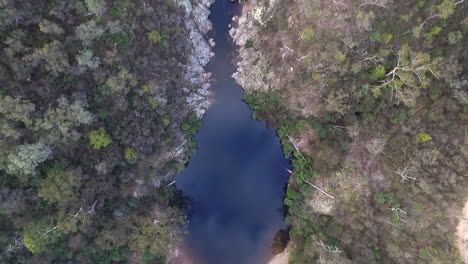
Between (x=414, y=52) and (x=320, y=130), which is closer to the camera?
(x=414, y=52)

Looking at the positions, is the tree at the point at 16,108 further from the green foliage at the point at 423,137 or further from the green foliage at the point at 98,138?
the green foliage at the point at 423,137

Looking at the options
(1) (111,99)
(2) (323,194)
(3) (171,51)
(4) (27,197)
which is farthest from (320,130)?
(4) (27,197)

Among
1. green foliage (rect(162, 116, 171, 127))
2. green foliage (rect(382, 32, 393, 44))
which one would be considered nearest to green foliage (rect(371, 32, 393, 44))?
green foliage (rect(382, 32, 393, 44))

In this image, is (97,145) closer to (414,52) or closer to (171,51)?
(171,51)

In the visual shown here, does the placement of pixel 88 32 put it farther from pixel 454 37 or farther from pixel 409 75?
pixel 454 37

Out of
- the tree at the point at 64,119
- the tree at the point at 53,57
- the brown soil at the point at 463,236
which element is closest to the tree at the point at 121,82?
the tree at the point at 64,119

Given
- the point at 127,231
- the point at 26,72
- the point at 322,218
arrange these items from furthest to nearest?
the point at 322,218
the point at 127,231
the point at 26,72

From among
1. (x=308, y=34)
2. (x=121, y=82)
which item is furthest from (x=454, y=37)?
(x=121, y=82)
